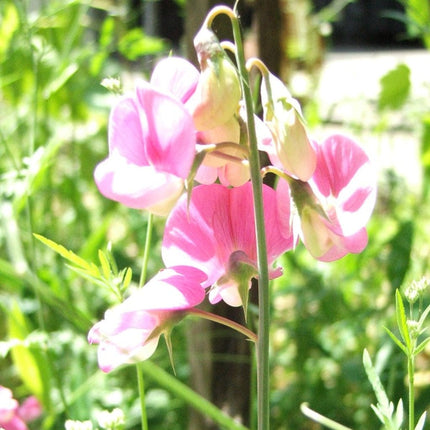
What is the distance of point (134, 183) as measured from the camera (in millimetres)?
417

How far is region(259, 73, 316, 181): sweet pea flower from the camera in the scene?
44 centimetres

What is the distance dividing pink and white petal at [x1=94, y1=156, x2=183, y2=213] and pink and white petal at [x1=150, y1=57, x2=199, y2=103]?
0.18ft

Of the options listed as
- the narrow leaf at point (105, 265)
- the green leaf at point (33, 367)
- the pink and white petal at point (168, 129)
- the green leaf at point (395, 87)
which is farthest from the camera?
the green leaf at point (395, 87)

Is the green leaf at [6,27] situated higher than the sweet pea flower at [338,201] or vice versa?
the green leaf at [6,27]

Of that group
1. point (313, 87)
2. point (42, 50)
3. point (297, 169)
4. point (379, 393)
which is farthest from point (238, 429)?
point (313, 87)

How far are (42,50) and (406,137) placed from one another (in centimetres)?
238

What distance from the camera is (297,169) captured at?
1.44 feet

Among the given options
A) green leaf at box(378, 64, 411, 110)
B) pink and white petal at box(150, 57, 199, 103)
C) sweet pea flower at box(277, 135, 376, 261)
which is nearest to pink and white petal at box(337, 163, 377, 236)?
sweet pea flower at box(277, 135, 376, 261)

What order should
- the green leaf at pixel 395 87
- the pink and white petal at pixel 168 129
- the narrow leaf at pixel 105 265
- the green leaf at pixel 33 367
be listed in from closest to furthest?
the pink and white petal at pixel 168 129 → the narrow leaf at pixel 105 265 → the green leaf at pixel 33 367 → the green leaf at pixel 395 87

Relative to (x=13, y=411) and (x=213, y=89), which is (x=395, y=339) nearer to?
(x=213, y=89)

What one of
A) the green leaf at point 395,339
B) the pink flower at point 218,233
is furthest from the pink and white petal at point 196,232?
the green leaf at point 395,339

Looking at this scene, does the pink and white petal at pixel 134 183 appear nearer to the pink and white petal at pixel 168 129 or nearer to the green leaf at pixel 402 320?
the pink and white petal at pixel 168 129

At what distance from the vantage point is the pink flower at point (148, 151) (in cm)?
41

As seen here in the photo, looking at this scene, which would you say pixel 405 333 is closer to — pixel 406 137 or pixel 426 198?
pixel 426 198
